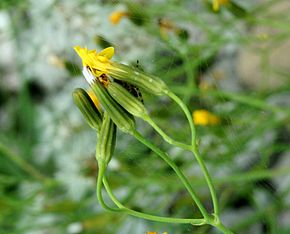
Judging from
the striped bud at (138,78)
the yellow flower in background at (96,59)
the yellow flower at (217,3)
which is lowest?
the striped bud at (138,78)

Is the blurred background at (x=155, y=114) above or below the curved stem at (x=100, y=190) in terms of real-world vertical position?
above

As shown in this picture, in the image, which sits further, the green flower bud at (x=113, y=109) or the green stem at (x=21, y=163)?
the green stem at (x=21, y=163)

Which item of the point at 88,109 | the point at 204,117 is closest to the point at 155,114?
the point at 204,117

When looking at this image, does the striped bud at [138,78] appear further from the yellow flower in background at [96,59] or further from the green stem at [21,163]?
the green stem at [21,163]

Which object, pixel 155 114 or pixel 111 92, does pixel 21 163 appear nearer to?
pixel 155 114

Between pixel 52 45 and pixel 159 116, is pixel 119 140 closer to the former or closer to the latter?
pixel 159 116

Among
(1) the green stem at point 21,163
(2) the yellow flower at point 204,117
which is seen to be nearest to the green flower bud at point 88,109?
(2) the yellow flower at point 204,117

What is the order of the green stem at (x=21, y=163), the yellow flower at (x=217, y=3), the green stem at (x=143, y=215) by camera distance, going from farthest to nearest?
the green stem at (x=21, y=163) < the yellow flower at (x=217, y=3) < the green stem at (x=143, y=215)

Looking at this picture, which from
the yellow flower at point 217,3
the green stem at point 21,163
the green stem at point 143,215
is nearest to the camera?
the green stem at point 143,215
